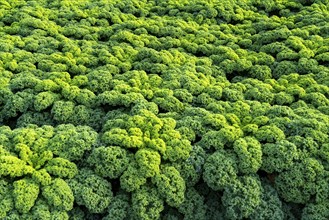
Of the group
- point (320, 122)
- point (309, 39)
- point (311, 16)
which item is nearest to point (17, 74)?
point (320, 122)

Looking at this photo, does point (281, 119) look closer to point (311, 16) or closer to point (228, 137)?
point (228, 137)

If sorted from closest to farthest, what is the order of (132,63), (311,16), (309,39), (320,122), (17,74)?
1. (320,122)
2. (17,74)
3. (132,63)
4. (309,39)
5. (311,16)

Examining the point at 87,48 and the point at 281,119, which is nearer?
the point at 281,119

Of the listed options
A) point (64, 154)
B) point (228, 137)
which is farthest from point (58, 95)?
point (228, 137)

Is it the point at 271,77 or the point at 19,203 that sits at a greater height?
the point at 271,77

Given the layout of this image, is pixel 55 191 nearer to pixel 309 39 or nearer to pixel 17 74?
pixel 17 74

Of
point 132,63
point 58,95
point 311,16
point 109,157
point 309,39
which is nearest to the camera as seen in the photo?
point 109,157
